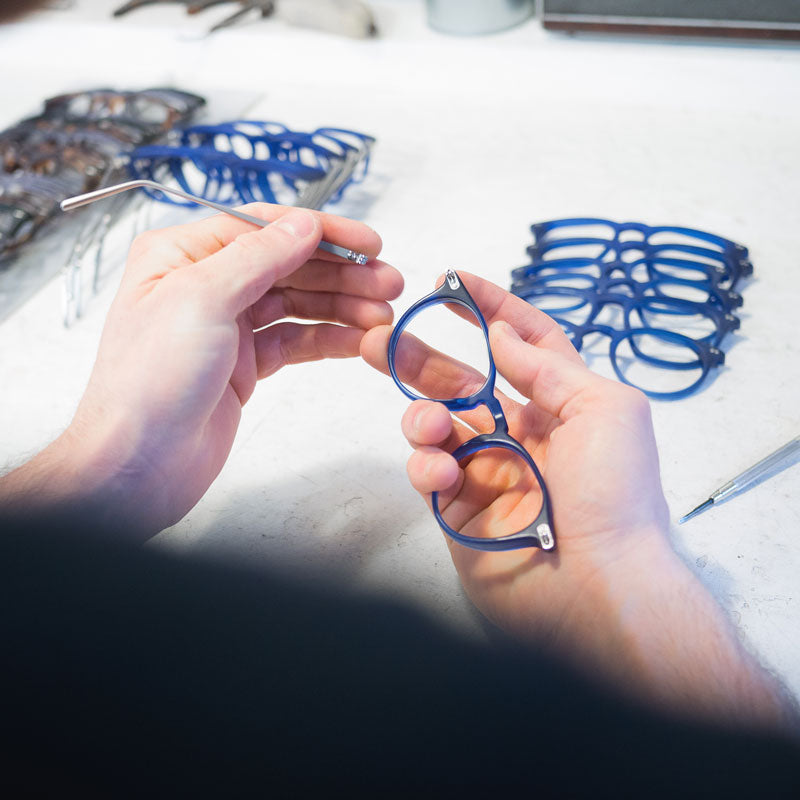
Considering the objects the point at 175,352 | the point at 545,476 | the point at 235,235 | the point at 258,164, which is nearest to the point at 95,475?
the point at 175,352

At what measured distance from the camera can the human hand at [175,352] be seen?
0.62m


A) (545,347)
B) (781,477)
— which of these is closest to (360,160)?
(545,347)

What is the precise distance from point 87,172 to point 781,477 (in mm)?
1154

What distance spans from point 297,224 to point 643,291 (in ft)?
1.67

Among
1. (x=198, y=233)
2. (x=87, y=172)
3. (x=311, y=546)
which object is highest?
(x=198, y=233)

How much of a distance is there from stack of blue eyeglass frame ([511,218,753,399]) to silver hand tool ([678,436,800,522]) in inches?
4.8

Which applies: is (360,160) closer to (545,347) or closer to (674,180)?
(674,180)

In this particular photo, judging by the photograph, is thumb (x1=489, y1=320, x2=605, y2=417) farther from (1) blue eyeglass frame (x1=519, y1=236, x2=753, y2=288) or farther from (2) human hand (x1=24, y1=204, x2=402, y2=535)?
(1) blue eyeglass frame (x1=519, y1=236, x2=753, y2=288)

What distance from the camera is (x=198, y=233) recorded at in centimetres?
73

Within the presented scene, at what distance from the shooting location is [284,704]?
29 centimetres

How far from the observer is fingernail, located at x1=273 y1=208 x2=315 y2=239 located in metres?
0.65

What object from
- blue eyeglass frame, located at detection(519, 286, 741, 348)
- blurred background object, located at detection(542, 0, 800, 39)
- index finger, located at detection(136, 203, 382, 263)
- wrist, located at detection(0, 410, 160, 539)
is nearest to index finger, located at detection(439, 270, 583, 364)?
index finger, located at detection(136, 203, 382, 263)

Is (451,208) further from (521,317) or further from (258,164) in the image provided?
(521,317)

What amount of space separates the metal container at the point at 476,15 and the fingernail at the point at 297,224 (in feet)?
3.35
